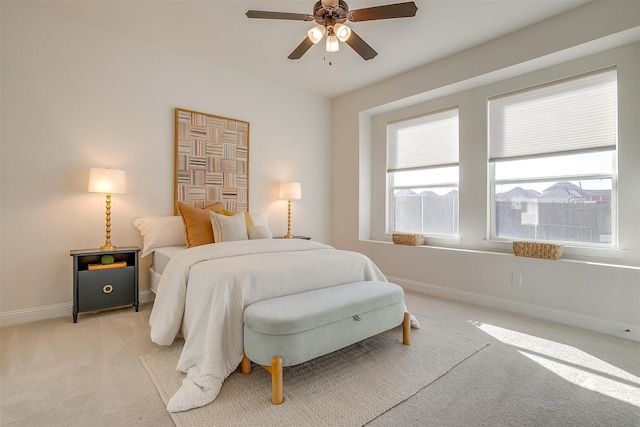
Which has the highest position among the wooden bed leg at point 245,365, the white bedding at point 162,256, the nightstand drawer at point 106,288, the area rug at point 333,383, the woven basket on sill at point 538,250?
the woven basket on sill at point 538,250

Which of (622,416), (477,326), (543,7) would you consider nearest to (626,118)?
(543,7)

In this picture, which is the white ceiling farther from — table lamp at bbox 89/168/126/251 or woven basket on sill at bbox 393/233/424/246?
woven basket on sill at bbox 393/233/424/246

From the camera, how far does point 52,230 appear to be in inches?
120

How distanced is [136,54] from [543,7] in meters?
4.06

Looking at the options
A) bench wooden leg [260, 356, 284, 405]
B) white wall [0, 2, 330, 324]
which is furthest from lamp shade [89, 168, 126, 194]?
bench wooden leg [260, 356, 284, 405]

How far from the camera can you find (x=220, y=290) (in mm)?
1980

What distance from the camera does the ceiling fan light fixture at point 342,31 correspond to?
2358 mm

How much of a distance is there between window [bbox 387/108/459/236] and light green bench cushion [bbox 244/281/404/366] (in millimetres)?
2236

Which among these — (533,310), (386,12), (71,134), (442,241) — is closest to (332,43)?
(386,12)

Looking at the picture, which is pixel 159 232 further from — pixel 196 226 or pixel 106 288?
pixel 106 288

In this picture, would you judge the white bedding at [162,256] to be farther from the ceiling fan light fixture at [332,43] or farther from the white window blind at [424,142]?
the white window blind at [424,142]

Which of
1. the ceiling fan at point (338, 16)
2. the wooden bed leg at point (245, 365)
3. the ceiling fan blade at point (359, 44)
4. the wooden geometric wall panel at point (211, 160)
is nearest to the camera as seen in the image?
the wooden bed leg at point (245, 365)

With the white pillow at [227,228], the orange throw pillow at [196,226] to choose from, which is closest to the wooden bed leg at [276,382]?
the white pillow at [227,228]

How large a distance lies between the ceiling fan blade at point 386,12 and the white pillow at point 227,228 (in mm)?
2123
